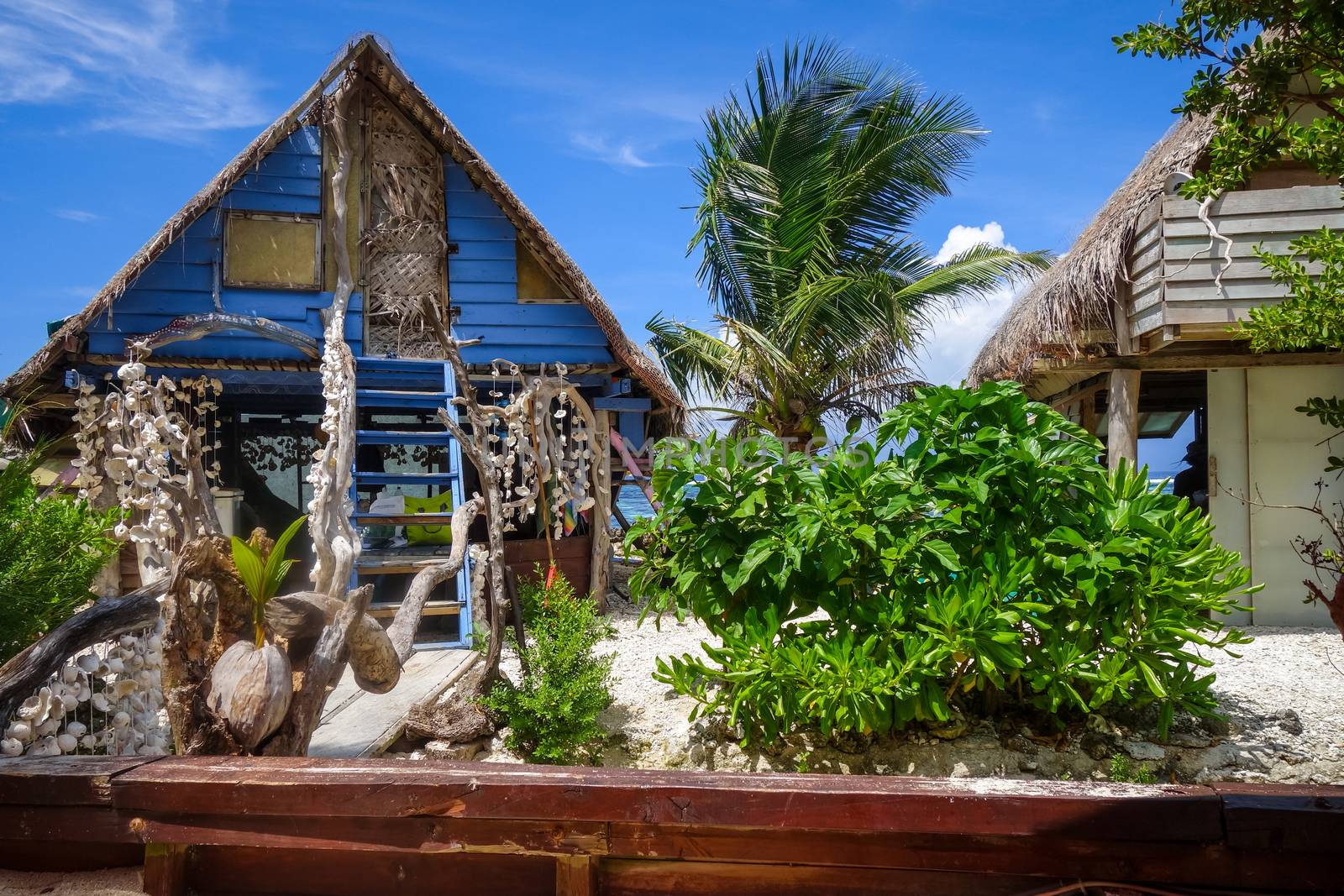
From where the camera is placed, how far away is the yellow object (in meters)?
9.09

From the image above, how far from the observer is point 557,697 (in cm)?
429

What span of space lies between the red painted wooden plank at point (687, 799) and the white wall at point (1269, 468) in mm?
7096

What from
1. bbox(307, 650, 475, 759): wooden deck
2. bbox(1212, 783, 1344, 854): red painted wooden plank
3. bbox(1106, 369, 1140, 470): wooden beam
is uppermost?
bbox(1106, 369, 1140, 470): wooden beam

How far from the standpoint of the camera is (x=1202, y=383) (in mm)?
8664

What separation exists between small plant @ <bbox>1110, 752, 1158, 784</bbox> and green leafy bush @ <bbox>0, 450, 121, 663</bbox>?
14.9ft

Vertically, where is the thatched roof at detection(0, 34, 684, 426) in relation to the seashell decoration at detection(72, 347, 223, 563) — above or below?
above

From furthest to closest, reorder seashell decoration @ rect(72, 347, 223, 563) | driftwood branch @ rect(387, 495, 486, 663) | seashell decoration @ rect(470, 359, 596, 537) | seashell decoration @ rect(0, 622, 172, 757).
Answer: seashell decoration @ rect(470, 359, 596, 537)
seashell decoration @ rect(72, 347, 223, 563)
driftwood branch @ rect(387, 495, 486, 663)
seashell decoration @ rect(0, 622, 172, 757)

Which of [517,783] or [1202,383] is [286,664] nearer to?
[517,783]

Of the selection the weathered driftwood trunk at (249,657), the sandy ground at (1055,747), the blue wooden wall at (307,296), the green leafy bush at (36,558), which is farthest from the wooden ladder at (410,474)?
the weathered driftwood trunk at (249,657)

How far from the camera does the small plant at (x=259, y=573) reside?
258 cm

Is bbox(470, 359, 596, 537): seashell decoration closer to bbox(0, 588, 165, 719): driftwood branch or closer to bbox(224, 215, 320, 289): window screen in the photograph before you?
bbox(0, 588, 165, 719): driftwood branch

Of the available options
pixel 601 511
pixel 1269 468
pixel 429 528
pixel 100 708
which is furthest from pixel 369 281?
pixel 1269 468

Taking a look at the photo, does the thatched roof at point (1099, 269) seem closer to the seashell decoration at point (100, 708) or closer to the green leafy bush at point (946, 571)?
the green leafy bush at point (946, 571)

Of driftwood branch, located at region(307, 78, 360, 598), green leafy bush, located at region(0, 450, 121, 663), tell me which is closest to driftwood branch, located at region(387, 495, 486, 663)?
driftwood branch, located at region(307, 78, 360, 598)
